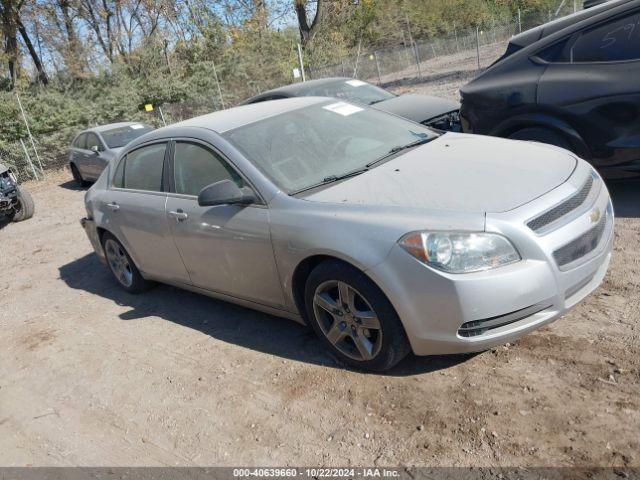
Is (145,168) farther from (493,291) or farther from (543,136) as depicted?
(543,136)

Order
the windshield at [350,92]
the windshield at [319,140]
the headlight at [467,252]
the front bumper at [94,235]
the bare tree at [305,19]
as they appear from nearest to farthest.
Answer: the headlight at [467,252], the windshield at [319,140], the front bumper at [94,235], the windshield at [350,92], the bare tree at [305,19]

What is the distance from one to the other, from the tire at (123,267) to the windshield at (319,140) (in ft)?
6.92

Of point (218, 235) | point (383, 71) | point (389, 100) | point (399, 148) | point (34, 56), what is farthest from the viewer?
point (383, 71)

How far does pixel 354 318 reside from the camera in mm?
3270

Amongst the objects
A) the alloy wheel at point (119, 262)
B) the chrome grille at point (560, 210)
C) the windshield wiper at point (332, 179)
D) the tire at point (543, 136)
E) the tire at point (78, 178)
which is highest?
the windshield wiper at point (332, 179)

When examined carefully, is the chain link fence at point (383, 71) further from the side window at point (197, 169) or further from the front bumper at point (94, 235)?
the side window at point (197, 169)

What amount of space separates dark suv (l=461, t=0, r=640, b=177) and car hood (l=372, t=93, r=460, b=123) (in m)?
2.13

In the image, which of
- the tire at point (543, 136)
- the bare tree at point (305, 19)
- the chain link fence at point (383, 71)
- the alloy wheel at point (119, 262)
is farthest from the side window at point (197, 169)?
the bare tree at point (305, 19)

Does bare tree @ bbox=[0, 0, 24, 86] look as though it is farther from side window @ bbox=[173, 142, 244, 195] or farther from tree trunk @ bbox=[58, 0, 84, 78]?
side window @ bbox=[173, 142, 244, 195]

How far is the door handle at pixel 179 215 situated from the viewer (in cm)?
425

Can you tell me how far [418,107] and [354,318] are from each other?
5.49 metres

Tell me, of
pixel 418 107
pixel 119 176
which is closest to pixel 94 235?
pixel 119 176

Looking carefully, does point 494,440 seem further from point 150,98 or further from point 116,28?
point 116,28

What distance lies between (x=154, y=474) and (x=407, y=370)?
4.97 ft
